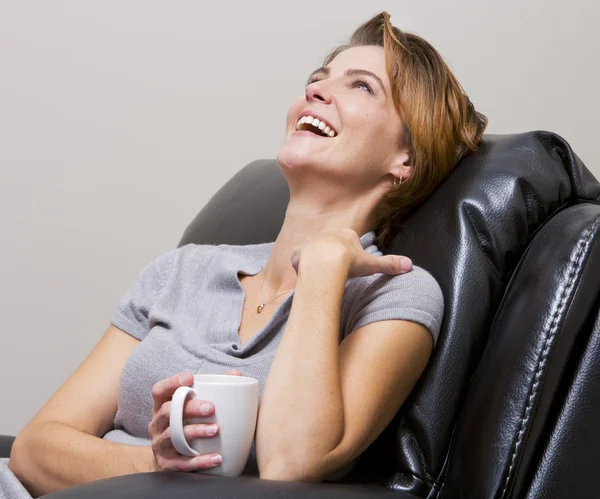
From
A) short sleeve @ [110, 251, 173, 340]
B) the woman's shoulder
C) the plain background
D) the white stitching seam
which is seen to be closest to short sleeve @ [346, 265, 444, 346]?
the woman's shoulder

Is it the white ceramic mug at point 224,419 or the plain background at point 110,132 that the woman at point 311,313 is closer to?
the white ceramic mug at point 224,419

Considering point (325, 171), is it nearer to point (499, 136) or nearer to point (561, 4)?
point (499, 136)

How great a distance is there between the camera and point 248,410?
1109 millimetres

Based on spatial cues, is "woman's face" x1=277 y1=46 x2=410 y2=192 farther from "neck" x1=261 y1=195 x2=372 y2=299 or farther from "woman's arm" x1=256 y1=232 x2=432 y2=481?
"woman's arm" x1=256 y1=232 x2=432 y2=481

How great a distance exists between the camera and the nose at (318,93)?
160cm

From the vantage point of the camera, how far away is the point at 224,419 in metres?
1.08

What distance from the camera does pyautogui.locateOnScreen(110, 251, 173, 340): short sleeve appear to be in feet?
5.23

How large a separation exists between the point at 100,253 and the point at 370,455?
4.82 feet

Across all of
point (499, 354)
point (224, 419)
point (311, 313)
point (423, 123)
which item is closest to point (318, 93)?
point (423, 123)

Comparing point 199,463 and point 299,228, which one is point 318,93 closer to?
point 299,228

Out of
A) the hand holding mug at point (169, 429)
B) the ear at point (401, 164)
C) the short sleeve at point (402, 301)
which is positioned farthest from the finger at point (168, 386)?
the ear at point (401, 164)

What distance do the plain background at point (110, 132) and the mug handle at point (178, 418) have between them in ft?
5.24

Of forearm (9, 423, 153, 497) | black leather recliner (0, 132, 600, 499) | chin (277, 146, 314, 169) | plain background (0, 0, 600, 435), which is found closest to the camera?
black leather recliner (0, 132, 600, 499)

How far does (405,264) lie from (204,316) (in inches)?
15.3
